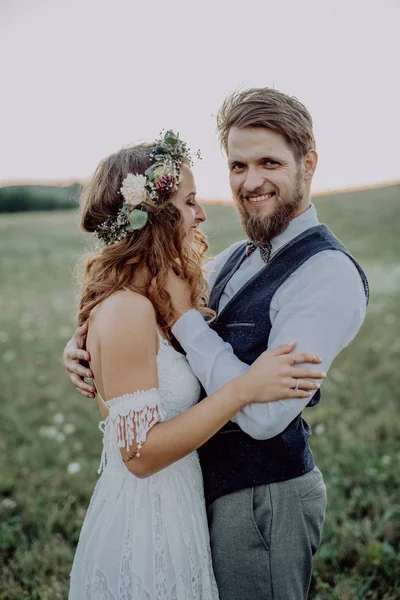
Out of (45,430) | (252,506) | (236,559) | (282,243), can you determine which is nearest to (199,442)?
(252,506)

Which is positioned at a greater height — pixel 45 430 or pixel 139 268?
pixel 139 268

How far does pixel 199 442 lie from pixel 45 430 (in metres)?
4.04

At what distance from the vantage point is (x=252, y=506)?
2564 mm

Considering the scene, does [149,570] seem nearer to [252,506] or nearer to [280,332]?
[252,506]

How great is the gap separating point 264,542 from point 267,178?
65.3 inches

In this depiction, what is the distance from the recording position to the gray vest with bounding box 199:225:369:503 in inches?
101

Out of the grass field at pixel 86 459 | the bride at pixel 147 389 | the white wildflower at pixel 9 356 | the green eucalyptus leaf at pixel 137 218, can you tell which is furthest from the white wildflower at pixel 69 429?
the green eucalyptus leaf at pixel 137 218

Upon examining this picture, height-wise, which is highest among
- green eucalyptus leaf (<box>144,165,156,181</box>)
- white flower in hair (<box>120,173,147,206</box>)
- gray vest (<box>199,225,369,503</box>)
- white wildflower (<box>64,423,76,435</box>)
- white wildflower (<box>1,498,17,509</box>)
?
green eucalyptus leaf (<box>144,165,156,181</box>)

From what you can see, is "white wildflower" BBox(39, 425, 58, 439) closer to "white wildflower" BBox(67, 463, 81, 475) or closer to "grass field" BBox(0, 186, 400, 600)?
"grass field" BBox(0, 186, 400, 600)

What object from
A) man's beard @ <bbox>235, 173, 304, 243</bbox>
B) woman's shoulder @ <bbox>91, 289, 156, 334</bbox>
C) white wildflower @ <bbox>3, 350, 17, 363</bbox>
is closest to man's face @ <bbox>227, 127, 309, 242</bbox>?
man's beard @ <bbox>235, 173, 304, 243</bbox>

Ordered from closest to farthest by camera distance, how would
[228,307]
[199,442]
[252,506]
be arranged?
[199,442]
[252,506]
[228,307]

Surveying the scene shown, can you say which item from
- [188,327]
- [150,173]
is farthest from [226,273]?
[150,173]

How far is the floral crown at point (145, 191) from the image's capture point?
261cm

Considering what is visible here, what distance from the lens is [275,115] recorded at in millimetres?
2811
